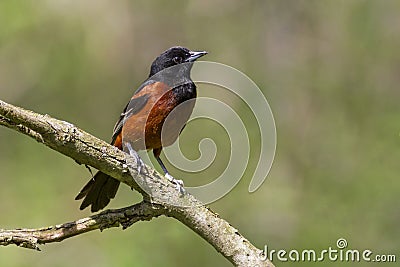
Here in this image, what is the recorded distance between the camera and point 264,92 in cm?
761

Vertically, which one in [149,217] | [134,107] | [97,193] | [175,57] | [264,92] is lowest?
[149,217]

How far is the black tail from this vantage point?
13.4 feet

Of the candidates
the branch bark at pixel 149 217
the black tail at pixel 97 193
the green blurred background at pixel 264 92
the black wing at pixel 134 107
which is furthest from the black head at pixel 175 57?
the green blurred background at pixel 264 92

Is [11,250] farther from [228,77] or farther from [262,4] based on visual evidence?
[262,4]

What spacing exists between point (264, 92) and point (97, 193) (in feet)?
12.6

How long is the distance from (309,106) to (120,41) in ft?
7.87

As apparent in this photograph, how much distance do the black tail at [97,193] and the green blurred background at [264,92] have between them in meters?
1.62

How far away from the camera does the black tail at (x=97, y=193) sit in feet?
13.4

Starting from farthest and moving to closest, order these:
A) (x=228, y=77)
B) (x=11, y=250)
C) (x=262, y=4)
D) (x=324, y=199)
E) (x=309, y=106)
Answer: (x=262, y=4), (x=309, y=106), (x=228, y=77), (x=324, y=199), (x=11, y=250)

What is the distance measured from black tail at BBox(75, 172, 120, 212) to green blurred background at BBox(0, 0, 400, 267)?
1.62 meters

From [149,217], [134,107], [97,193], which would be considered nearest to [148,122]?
[134,107]

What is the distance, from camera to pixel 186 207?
3.37 meters

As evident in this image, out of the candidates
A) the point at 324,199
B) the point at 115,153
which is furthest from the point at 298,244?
the point at 115,153

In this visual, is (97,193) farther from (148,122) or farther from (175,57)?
(175,57)
